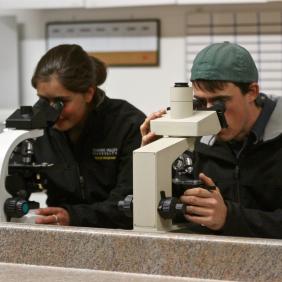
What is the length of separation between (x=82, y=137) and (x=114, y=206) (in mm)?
295

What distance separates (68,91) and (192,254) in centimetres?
92

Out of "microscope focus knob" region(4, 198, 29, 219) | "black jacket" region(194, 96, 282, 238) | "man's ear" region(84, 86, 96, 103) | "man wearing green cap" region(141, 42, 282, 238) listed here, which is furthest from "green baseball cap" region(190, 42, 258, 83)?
"microscope focus knob" region(4, 198, 29, 219)

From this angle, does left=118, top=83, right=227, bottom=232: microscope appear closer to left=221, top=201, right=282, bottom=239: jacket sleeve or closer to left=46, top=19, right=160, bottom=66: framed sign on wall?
left=221, top=201, right=282, bottom=239: jacket sleeve

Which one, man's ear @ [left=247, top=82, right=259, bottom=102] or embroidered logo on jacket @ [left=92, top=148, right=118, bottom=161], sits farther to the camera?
embroidered logo on jacket @ [left=92, top=148, right=118, bottom=161]

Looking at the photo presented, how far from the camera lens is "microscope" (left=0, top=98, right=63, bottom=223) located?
1.60 metres

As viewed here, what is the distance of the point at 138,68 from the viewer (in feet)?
10.6

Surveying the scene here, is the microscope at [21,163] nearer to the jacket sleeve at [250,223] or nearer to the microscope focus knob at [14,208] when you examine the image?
the microscope focus knob at [14,208]

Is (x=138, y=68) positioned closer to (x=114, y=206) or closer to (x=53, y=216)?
(x=114, y=206)

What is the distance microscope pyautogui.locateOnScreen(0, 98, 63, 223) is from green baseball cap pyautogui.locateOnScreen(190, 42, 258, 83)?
434 millimetres

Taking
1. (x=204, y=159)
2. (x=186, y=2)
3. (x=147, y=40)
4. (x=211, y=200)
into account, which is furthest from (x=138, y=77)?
(x=211, y=200)

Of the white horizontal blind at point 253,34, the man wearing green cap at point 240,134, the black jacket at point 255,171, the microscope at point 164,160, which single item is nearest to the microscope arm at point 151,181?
the microscope at point 164,160

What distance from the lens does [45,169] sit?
1.75 meters

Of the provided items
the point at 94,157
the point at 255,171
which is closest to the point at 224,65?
the point at 255,171

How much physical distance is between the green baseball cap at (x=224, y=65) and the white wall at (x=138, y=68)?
1367mm
